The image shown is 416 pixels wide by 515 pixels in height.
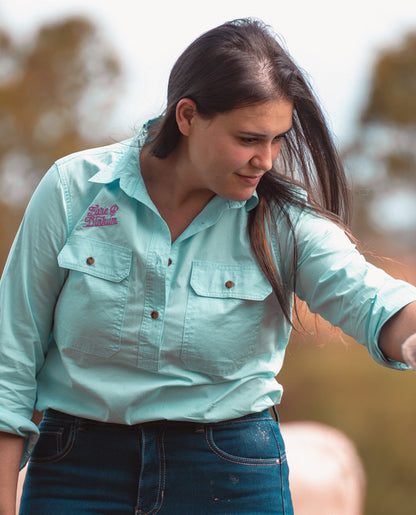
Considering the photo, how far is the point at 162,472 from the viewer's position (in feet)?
5.14

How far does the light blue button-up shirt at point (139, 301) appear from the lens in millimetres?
1563

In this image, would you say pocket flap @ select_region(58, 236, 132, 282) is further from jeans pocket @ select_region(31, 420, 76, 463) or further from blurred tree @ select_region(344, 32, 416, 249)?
blurred tree @ select_region(344, 32, 416, 249)

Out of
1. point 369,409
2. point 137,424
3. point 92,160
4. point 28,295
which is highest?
point 92,160

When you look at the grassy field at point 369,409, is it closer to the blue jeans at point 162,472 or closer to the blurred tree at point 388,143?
the blurred tree at point 388,143

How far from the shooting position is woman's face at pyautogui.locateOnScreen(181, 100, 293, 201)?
148cm

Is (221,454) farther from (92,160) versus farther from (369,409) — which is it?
(369,409)

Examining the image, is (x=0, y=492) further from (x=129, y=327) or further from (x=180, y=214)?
(x=180, y=214)

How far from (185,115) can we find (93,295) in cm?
39

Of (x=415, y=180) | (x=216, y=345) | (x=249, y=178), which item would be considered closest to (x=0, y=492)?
(x=216, y=345)

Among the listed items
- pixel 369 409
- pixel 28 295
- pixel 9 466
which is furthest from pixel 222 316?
pixel 369 409

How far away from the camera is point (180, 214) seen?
1644 millimetres

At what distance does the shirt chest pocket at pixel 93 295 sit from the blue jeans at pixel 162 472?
0.16m

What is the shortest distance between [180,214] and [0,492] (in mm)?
652

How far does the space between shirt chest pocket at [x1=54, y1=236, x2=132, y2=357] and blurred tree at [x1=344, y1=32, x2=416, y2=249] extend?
199 inches
